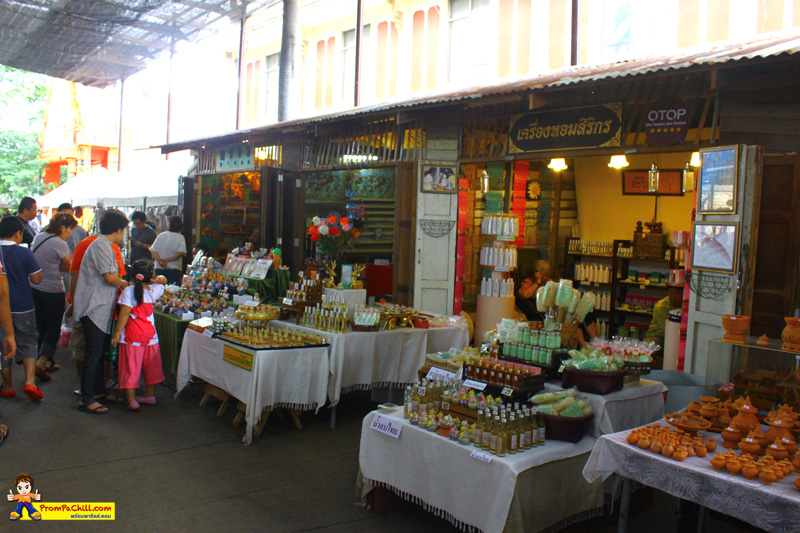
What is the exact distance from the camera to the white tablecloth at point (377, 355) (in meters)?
5.68

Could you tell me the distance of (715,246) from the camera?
571 centimetres

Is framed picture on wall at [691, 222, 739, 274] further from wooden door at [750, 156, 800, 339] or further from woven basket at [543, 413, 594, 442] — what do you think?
woven basket at [543, 413, 594, 442]

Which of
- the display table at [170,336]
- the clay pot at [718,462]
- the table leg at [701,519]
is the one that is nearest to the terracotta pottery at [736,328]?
the table leg at [701,519]

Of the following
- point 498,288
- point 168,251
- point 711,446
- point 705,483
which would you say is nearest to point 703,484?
point 705,483

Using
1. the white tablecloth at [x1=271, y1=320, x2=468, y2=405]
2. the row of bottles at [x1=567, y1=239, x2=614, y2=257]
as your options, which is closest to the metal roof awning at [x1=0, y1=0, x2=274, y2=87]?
the row of bottles at [x1=567, y1=239, x2=614, y2=257]

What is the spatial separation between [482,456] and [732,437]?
133 cm

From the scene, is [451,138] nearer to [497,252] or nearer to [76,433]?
[497,252]

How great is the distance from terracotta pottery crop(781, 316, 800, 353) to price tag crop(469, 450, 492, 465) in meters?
2.19

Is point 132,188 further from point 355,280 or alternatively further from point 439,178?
point 355,280

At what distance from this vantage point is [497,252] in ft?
29.7

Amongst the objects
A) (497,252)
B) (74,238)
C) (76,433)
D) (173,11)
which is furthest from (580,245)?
(173,11)

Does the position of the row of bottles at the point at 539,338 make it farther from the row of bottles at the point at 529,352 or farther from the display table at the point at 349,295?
the display table at the point at 349,295

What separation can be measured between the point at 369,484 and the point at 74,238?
28.0ft

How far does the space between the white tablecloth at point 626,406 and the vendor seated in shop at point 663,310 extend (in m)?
3.04
